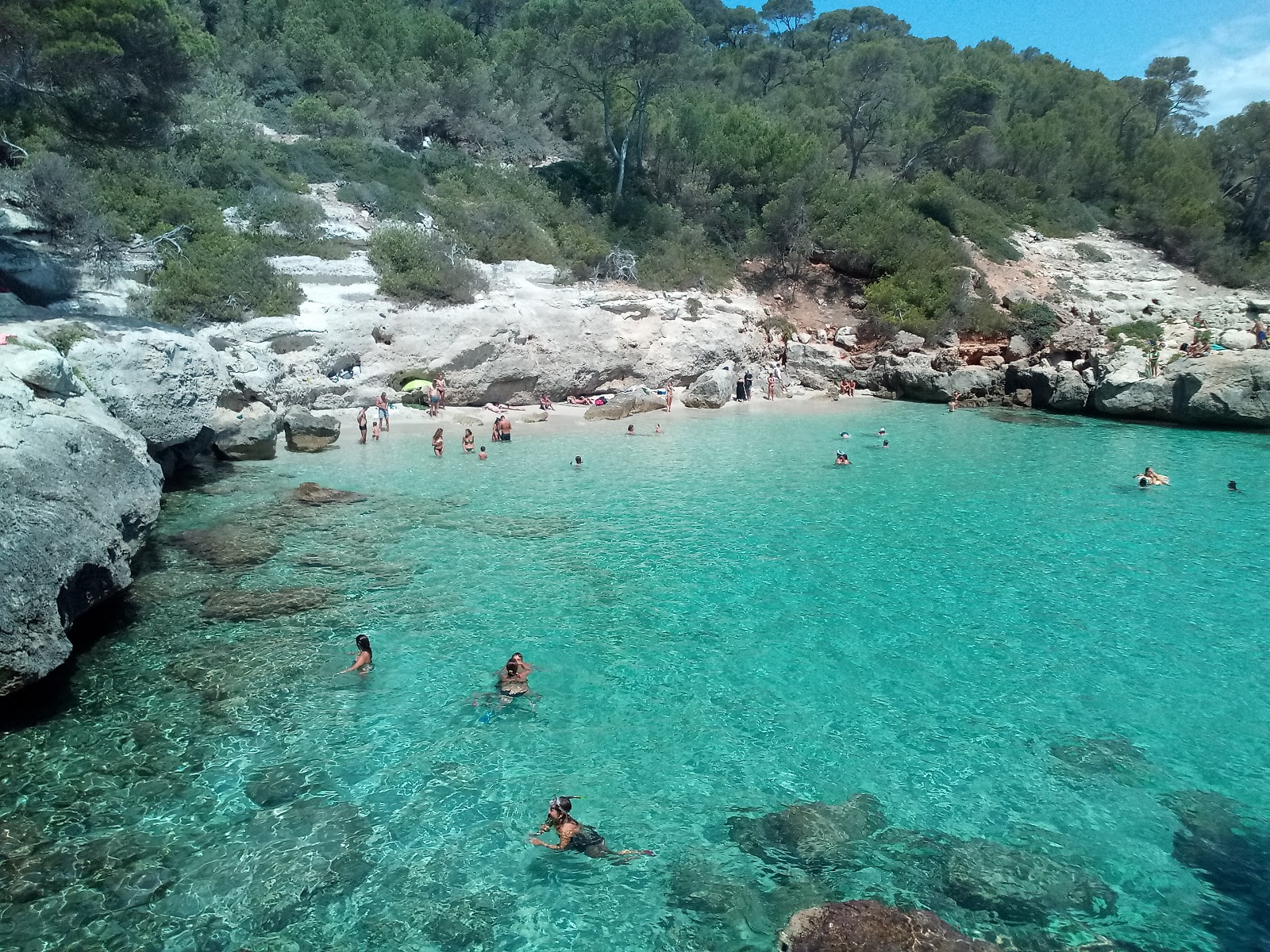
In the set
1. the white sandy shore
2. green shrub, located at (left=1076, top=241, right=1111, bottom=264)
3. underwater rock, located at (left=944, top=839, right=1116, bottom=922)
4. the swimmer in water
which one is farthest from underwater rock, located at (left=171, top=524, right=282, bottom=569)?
green shrub, located at (left=1076, top=241, right=1111, bottom=264)

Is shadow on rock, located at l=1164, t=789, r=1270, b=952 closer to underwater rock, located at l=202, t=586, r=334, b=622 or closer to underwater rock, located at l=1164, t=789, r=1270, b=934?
underwater rock, located at l=1164, t=789, r=1270, b=934

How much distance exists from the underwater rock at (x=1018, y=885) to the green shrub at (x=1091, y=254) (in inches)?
1855

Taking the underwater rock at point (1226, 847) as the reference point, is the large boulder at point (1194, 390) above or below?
above

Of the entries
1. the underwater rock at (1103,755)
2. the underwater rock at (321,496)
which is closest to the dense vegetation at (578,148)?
the underwater rock at (321,496)

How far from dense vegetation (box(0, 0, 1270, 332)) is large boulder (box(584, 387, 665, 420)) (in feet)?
20.9

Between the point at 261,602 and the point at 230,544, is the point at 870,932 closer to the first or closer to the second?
the point at 261,602

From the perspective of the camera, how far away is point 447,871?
6.08 metres

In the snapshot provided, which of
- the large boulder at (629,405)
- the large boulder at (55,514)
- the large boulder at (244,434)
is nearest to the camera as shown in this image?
the large boulder at (55,514)

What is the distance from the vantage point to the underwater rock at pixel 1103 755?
24.7ft

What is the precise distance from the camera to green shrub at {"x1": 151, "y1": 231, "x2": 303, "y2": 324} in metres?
21.2

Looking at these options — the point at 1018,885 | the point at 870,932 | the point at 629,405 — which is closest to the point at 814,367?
the point at 629,405

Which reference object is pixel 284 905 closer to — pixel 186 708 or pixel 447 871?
pixel 447 871

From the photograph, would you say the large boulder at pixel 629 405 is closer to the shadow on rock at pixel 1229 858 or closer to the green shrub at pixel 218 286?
the green shrub at pixel 218 286

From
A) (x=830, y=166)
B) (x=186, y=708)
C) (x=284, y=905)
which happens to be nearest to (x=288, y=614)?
(x=186, y=708)
